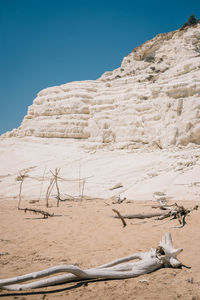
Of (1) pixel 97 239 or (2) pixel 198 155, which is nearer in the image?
(1) pixel 97 239

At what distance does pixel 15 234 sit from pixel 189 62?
59.9 feet

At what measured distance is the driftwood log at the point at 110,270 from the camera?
2617 millimetres

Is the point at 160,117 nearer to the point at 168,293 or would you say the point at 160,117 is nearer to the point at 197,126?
the point at 197,126

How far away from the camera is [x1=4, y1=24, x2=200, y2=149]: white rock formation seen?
16.4 meters

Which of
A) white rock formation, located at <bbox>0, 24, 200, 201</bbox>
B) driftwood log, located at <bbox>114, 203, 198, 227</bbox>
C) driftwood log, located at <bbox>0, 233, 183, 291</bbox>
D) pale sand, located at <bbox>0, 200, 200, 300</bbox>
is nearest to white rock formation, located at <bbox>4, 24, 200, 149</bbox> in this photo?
white rock formation, located at <bbox>0, 24, 200, 201</bbox>

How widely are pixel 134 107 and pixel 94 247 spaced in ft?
53.5

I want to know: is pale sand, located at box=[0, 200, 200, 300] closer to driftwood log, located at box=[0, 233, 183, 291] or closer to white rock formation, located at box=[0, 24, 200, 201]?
driftwood log, located at box=[0, 233, 183, 291]

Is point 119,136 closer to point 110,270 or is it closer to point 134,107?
point 134,107

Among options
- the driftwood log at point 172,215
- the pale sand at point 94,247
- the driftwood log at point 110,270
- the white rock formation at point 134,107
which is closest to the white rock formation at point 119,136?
the white rock formation at point 134,107

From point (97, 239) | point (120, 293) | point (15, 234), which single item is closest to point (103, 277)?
point (120, 293)

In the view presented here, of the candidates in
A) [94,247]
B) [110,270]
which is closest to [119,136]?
[94,247]

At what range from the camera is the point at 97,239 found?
199 inches

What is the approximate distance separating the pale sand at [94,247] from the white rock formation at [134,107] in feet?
32.6

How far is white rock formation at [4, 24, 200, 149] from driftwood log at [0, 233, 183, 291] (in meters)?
13.3
